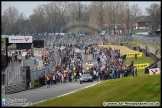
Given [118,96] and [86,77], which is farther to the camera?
[86,77]

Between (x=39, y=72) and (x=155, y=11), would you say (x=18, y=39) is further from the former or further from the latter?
(x=155, y=11)

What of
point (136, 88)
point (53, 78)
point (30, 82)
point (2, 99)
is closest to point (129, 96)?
point (136, 88)

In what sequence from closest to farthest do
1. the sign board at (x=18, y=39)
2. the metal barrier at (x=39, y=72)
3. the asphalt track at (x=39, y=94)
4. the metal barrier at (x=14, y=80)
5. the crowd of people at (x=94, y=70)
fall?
the asphalt track at (x=39, y=94) → the sign board at (x=18, y=39) → the metal barrier at (x=14, y=80) → the metal barrier at (x=39, y=72) → the crowd of people at (x=94, y=70)

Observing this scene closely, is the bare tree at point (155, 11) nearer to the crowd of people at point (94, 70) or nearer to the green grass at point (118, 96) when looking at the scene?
the crowd of people at point (94, 70)

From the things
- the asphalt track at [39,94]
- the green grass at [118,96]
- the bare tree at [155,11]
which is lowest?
the asphalt track at [39,94]

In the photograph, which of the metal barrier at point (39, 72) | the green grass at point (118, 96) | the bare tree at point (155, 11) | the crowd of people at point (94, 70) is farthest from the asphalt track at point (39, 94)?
the bare tree at point (155, 11)

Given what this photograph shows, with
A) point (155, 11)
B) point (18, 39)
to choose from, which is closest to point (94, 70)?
point (18, 39)

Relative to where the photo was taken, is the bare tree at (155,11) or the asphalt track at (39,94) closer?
the asphalt track at (39,94)

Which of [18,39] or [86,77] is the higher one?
[18,39]

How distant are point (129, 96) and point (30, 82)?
9.85m

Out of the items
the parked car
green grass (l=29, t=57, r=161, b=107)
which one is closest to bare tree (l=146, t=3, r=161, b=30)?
the parked car

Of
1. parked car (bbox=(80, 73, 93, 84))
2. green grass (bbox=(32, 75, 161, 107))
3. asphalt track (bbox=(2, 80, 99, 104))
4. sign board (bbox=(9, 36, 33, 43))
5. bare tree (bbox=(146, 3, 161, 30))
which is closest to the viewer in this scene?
green grass (bbox=(32, 75, 161, 107))

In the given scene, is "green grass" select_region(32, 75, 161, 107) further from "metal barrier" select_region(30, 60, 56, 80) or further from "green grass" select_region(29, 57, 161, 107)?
"metal barrier" select_region(30, 60, 56, 80)

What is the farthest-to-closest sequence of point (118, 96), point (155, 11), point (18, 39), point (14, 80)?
point (155, 11) → point (14, 80) → point (18, 39) → point (118, 96)
